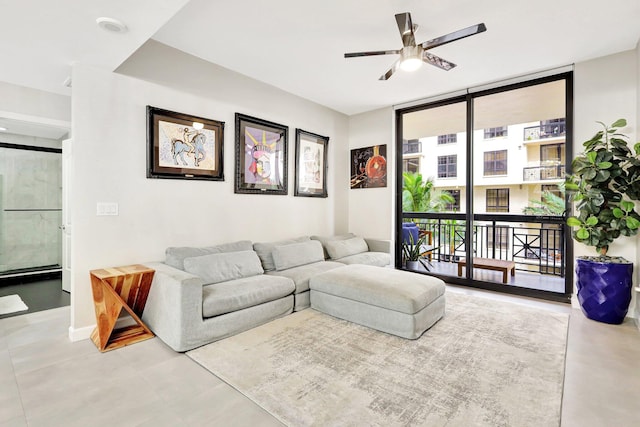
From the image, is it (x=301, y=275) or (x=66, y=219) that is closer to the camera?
(x=301, y=275)

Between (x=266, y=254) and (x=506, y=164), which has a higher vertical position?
(x=506, y=164)

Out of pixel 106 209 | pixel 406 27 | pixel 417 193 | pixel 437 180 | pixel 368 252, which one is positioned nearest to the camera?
pixel 406 27

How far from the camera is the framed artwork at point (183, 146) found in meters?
3.13

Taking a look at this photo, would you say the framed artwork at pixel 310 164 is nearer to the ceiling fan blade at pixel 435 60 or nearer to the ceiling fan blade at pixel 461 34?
the ceiling fan blade at pixel 435 60

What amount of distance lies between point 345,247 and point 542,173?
2.82 meters

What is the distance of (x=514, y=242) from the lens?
504 centimetres

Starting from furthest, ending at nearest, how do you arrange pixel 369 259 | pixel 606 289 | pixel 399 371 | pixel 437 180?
1. pixel 437 180
2. pixel 369 259
3. pixel 606 289
4. pixel 399 371

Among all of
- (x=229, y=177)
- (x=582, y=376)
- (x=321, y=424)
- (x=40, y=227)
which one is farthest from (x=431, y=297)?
(x=40, y=227)

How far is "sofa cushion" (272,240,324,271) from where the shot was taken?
3.71 m

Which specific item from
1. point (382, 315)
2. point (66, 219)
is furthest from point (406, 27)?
point (66, 219)

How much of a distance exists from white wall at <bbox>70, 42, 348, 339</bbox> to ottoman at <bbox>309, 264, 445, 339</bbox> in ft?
4.55

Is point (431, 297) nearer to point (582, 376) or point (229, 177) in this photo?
point (582, 376)

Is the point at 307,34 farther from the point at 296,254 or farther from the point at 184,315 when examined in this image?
the point at 184,315

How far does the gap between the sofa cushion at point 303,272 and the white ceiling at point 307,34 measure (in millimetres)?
A: 2396
